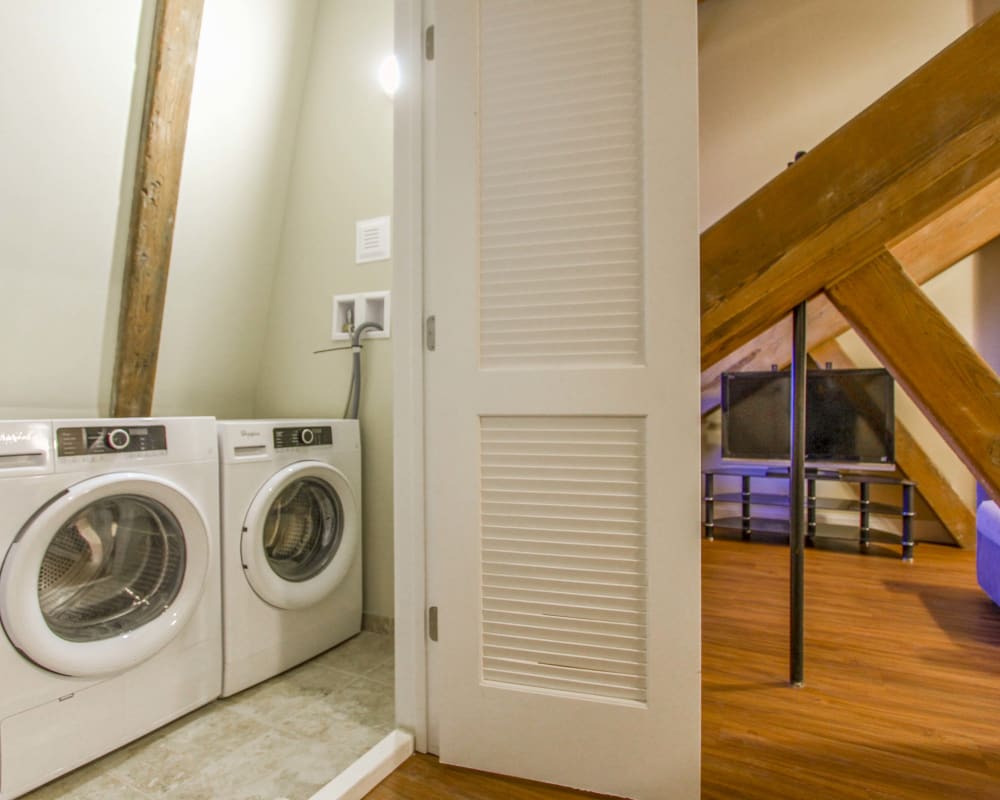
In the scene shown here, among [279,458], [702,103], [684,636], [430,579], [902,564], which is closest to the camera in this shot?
[684,636]

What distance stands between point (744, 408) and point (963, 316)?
150cm

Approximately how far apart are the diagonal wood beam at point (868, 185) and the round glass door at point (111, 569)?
1590mm

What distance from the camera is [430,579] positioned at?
4.45ft

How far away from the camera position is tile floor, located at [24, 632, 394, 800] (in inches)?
50.3

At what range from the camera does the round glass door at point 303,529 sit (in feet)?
6.13

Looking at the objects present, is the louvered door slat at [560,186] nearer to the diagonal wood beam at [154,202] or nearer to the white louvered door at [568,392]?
the white louvered door at [568,392]

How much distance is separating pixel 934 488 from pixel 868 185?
3.17 meters

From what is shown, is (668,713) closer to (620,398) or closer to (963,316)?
(620,398)

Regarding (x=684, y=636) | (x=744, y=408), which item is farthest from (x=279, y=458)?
(x=744, y=408)

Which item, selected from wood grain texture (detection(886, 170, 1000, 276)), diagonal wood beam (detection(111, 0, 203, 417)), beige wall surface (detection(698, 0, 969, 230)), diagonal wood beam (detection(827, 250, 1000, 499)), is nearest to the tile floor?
diagonal wood beam (detection(111, 0, 203, 417))

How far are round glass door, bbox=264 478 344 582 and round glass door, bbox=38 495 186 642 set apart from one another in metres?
0.34

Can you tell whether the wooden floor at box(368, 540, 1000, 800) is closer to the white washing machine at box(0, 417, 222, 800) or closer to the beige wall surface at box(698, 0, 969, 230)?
the white washing machine at box(0, 417, 222, 800)

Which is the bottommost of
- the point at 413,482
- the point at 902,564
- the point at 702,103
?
the point at 902,564

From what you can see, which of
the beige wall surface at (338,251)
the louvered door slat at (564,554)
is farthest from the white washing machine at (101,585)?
the louvered door slat at (564,554)
